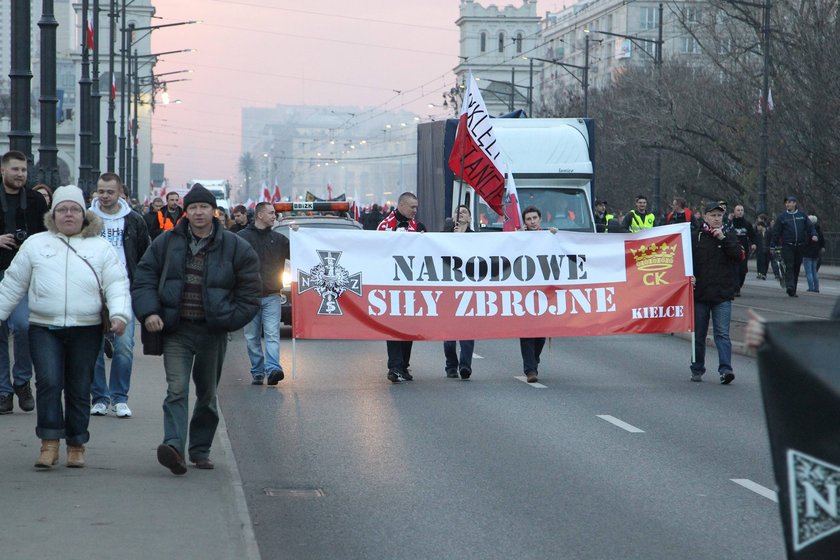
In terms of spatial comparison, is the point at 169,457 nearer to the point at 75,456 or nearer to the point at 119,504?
the point at 75,456

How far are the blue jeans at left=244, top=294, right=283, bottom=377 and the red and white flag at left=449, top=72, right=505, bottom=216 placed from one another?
437cm

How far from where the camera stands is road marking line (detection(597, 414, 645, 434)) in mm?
11656

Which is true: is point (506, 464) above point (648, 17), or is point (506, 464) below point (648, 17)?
below

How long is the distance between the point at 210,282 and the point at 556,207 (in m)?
18.1

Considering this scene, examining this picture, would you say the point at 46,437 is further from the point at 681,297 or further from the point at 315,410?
the point at 681,297

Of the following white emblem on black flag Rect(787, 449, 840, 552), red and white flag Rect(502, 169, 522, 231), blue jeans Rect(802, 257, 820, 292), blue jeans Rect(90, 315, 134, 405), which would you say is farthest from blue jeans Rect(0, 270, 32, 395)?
blue jeans Rect(802, 257, 820, 292)

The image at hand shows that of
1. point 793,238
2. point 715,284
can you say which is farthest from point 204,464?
point 793,238

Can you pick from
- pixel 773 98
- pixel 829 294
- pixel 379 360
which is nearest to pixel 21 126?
pixel 379 360

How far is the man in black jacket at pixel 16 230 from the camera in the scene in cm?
1059

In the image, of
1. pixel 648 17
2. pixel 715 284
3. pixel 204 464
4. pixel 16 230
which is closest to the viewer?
pixel 204 464

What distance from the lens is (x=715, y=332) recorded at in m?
15.3

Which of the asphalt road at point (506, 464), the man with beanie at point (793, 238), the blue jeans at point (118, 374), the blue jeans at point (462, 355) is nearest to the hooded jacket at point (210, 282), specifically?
the asphalt road at point (506, 464)

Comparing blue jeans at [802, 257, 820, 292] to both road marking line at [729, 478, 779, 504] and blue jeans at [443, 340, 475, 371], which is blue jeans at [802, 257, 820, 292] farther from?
road marking line at [729, 478, 779, 504]

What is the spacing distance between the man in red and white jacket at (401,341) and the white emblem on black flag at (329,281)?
68 cm
